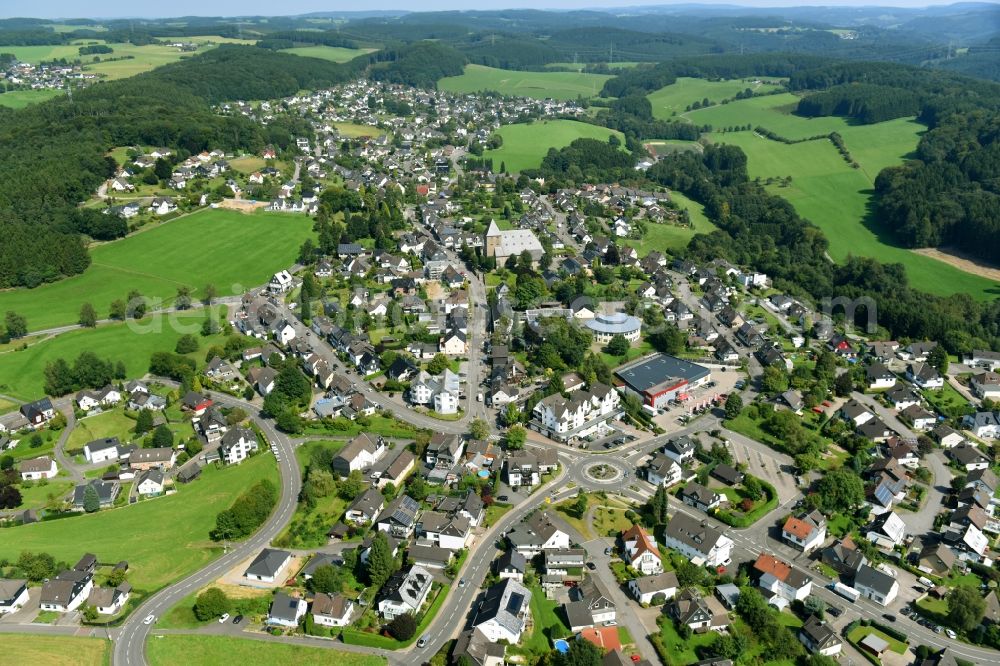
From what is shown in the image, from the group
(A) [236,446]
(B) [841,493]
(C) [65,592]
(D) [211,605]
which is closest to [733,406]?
(B) [841,493]

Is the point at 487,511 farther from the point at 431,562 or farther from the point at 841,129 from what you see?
the point at 841,129

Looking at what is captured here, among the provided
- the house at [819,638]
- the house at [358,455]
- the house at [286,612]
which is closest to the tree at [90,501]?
the house at [358,455]

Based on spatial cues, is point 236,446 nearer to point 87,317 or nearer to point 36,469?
point 36,469

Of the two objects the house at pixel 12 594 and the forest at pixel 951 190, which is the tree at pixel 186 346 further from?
the forest at pixel 951 190

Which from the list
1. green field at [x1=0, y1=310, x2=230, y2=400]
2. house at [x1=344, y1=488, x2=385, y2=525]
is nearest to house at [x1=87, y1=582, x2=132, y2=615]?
house at [x1=344, y1=488, x2=385, y2=525]

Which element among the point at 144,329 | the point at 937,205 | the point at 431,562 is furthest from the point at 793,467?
the point at 937,205

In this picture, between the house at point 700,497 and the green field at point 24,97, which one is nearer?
the house at point 700,497

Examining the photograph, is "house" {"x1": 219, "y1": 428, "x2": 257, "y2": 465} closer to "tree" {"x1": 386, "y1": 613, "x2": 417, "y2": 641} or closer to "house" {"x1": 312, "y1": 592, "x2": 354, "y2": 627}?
"house" {"x1": 312, "y1": 592, "x2": 354, "y2": 627}
